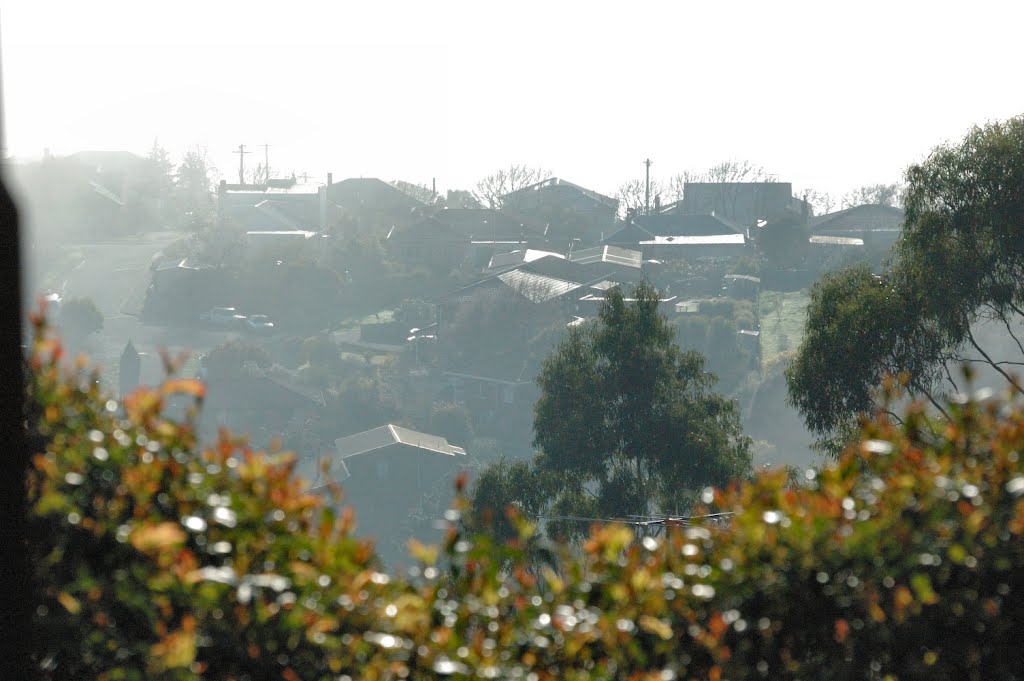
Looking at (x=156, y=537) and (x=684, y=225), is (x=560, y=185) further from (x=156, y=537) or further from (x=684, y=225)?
(x=156, y=537)

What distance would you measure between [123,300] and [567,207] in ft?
110

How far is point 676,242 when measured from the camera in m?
65.2

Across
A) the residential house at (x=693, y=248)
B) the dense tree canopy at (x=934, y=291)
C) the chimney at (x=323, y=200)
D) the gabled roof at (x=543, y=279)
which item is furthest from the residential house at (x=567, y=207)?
the dense tree canopy at (x=934, y=291)

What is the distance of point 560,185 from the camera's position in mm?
80250

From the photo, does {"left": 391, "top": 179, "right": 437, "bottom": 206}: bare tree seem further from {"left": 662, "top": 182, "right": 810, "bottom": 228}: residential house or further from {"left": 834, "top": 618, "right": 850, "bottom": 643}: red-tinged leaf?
{"left": 834, "top": 618, "right": 850, "bottom": 643}: red-tinged leaf

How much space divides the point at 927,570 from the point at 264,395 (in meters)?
39.3

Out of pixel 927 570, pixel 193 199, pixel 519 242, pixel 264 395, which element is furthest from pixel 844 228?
pixel 927 570

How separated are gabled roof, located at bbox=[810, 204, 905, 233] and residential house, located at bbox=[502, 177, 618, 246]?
14757mm

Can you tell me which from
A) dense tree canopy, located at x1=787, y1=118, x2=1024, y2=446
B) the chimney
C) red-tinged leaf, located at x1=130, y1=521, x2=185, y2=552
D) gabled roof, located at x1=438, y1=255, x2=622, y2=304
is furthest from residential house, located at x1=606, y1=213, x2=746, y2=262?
red-tinged leaf, located at x1=130, y1=521, x2=185, y2=552

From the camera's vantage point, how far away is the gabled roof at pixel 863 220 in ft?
219

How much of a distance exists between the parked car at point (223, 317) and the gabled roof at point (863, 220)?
35.2 m

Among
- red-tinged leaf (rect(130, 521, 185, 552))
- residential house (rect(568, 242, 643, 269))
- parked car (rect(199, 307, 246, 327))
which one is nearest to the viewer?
red-tinged leaf (rect(130, 521, 185, 552))

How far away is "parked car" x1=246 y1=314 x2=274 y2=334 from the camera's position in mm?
50469

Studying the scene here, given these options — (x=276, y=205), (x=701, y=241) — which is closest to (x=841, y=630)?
(x=701, y=241)
